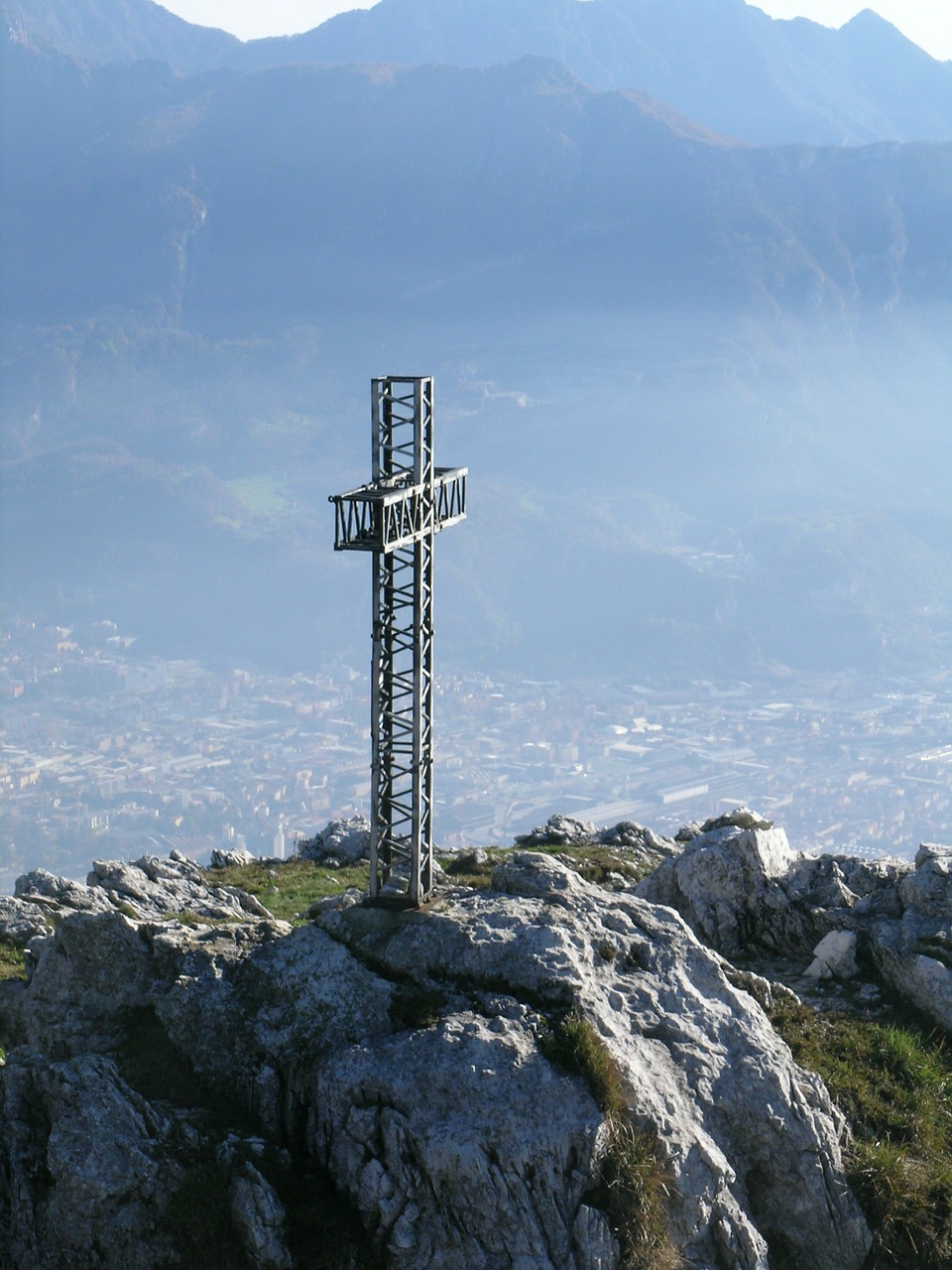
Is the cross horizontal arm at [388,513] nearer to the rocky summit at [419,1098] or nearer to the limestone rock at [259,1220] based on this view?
the rocky summit at [419,1098]

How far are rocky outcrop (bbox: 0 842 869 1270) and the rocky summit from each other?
0.09 feet

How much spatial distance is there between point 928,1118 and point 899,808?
184680 millimetres

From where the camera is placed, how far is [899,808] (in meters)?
189

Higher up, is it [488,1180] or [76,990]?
[76,990]

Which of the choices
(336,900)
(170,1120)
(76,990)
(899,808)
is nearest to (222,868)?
(336,900)

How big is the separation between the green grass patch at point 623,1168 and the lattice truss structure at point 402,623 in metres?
2.93

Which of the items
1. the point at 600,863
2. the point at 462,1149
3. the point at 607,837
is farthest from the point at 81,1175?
the point at 607,837

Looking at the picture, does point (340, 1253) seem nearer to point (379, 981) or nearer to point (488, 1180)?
point (488, 1180)

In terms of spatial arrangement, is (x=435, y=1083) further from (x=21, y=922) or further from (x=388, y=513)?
(x=21, y=922)

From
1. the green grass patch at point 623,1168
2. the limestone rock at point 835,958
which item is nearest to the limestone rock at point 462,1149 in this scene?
the green grass patch at point 623,1168

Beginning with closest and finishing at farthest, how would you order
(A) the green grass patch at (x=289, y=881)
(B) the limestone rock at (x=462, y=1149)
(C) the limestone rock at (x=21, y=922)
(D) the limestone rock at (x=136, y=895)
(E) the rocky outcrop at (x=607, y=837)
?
(B) the limestone rock at (x=462, y=1149) < (C) the limestone rock at (x=21, y=922) < (D) the limestone rock at (x=136, y=895) < (A) the green grass patch at (x=289, y=881) < (E) the rocky outcrop at (x=607, y=837)

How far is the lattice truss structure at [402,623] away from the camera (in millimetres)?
A: 14688

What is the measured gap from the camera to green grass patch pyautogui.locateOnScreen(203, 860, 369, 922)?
86.0 feet

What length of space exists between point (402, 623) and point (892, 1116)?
8.12 metres
